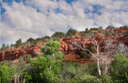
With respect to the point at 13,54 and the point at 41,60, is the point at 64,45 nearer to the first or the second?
the point at 41,60

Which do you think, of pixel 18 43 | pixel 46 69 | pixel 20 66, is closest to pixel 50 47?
pixel 46 69

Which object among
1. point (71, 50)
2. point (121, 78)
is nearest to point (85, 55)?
point (71, 50)

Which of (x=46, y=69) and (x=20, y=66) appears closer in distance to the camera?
(x=46, y=69)

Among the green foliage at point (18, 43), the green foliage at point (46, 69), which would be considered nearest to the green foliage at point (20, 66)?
the green foliage at point (46, 69)

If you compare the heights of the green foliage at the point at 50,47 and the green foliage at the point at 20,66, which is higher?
the green foliage at the point at 50,47

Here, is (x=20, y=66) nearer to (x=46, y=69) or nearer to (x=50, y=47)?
(x=46, y=69)

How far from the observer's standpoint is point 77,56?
26969 mm

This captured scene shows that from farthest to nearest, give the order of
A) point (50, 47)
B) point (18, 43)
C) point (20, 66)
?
point (18, 43), point (20, 66), point (50, 47)

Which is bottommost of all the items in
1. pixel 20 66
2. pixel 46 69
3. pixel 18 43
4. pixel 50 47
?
pixel 20 66

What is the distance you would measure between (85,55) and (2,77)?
19.6m

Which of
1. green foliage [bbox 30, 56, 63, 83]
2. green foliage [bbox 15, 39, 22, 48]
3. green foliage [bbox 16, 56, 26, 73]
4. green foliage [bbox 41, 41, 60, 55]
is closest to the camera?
green foliage [bbox 30, 56, 63, 83]

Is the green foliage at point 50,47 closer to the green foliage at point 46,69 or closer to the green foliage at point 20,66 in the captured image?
the green foliage at point 46,69

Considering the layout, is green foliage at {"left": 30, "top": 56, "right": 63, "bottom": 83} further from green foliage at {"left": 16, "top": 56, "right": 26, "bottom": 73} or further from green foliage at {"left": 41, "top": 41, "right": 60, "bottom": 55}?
green foliage at {"left": 16, "top": 56, "right": 26, "bottom": 73}

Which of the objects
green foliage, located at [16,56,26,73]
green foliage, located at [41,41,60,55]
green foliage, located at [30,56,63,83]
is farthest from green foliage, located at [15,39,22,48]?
green foliage, located at [30,56,63,83]
